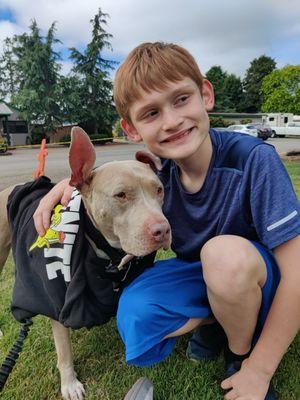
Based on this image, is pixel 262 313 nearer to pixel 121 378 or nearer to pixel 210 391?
pixel 210 391

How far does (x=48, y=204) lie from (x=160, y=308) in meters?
0.91

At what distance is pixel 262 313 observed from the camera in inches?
78.5

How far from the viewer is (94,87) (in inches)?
1378

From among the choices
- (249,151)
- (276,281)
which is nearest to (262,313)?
(276,281)

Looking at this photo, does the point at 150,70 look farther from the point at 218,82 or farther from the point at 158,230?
the point at 218,82

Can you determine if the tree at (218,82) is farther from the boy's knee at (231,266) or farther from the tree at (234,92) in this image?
the boy's knee at (231,266)

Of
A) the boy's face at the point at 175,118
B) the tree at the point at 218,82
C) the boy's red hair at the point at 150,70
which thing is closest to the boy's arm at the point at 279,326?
the boy's face at the point at 175,118

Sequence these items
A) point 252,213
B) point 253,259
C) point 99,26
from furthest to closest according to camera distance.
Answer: point 99,26, point 252,213, point 253,259

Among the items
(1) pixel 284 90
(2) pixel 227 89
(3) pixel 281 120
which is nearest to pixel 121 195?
(3) pixel 281 120

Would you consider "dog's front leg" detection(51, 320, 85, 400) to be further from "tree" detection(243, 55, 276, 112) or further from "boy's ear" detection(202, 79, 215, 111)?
"tree" detection(243, 55, 276, 112)

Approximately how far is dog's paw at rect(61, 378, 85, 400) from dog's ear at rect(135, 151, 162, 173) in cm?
133

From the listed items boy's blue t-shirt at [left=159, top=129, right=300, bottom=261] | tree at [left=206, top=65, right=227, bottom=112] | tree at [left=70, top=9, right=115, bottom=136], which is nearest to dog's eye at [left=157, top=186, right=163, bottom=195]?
boy's blue t-shirt at [left=159, top=129, right=300, bottom=261]

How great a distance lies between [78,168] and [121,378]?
1.19m

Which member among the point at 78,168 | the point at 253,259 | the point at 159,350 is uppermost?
the point at 78,168
